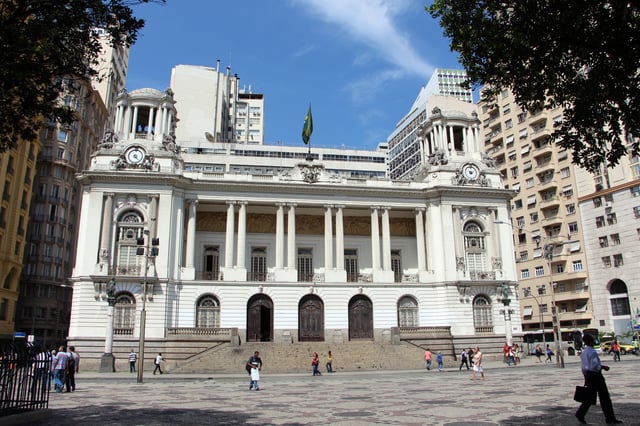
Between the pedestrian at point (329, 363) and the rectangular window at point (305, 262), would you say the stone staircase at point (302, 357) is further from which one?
the rectangular window at point (305, 262)

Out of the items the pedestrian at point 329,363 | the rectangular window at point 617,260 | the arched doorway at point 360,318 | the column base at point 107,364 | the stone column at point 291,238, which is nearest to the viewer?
the pedestrian at point 329,363

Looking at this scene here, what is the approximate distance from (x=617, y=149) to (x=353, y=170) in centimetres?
7451

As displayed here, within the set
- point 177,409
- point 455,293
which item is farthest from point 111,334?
point 455,293

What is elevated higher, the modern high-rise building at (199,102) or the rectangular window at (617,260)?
the modern high-rise building at (199,102)

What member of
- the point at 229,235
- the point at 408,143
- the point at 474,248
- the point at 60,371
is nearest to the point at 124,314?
the point at 229,235

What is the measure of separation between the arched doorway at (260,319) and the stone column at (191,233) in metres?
5.34

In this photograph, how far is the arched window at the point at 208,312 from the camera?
39.5 m

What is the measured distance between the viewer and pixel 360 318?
41.5m

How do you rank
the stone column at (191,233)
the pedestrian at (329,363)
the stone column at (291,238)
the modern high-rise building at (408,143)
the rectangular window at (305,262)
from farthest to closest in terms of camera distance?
the modern high-rise building at (408,143), the rectangular window at (305,262), the stone column at (291,238), the stone column at (191,233), the pedestrian at (329,363)

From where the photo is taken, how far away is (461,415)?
12.0 metres

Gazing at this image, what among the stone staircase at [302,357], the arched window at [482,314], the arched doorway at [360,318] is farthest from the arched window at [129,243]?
the arched window at [482,314]

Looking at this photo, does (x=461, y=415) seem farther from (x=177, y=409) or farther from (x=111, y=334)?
(x=111, y=334)

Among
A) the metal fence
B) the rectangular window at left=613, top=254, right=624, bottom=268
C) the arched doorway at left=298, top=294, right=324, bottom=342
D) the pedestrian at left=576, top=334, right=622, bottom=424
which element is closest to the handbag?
the pedestrian at left=576, top=334, right=622, bottom=424

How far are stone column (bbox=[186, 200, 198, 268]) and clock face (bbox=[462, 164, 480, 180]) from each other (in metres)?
21.5
